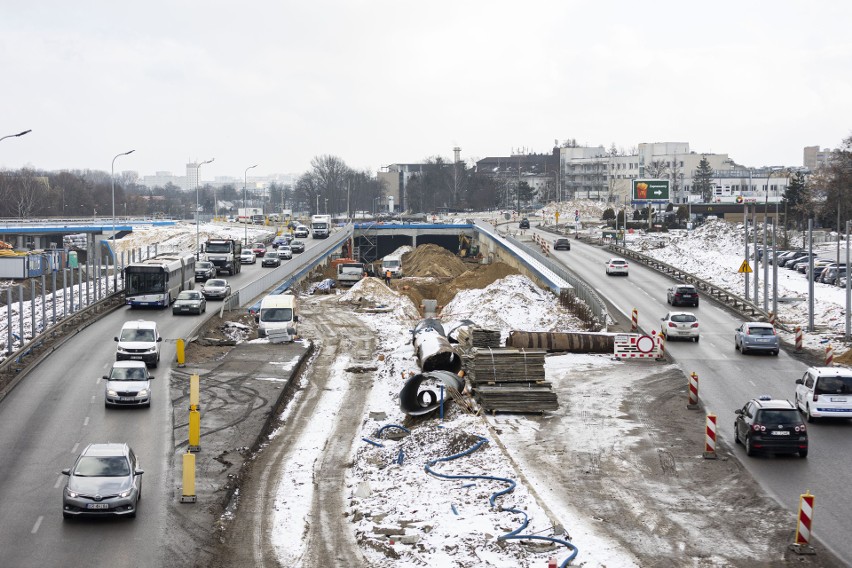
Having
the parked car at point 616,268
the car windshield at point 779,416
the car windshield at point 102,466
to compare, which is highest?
the parked car at point 616,268

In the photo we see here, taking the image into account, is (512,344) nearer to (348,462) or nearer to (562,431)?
(562,431)

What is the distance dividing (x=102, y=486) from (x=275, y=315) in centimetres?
2570

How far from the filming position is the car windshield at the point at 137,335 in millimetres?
37344

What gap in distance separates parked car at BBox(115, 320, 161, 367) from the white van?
25.6 ft

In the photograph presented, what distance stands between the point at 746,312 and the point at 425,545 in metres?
39.6

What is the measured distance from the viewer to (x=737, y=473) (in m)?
23.2

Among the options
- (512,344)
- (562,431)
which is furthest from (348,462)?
(512,344)

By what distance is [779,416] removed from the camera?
24.4 meters

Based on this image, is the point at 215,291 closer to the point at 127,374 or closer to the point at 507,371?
the point at 127,374

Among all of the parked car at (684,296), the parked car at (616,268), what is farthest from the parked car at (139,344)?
the parked car at (616,268)

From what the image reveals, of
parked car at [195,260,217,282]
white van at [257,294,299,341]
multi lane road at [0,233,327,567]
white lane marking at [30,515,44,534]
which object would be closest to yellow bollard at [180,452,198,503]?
multi lane road at [0,233,327,567]

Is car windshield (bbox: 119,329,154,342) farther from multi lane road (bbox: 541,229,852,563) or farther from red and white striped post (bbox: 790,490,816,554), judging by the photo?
red and white striped post (bbox: 790,490,816,554)

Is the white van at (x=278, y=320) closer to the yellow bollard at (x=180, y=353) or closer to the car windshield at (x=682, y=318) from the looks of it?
the yellow bollard at (x=180, y=353)

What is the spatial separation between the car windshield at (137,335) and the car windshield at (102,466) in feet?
56.5
